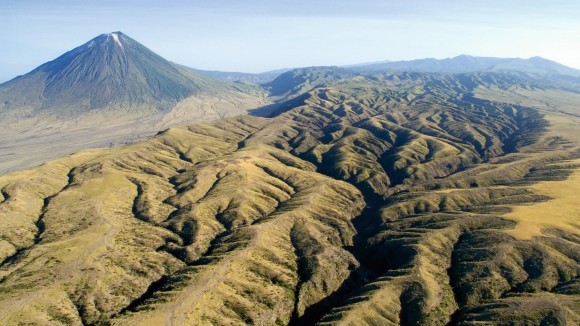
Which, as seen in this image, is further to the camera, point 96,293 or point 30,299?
point 96,293

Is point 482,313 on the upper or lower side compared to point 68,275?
lower

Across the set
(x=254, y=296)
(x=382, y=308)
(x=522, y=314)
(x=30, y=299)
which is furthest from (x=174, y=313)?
(x=522, y=314)

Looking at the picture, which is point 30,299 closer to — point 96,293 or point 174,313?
point 96,293

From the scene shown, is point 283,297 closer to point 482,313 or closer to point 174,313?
point 174,313

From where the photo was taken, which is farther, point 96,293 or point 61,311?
point 96,293

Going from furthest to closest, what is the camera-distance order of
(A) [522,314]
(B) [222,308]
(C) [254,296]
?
(C) [254,296], (B) [222,308], (A) [522,314]

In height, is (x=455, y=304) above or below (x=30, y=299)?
below

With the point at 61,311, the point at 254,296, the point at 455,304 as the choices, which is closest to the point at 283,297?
the point at 254,296

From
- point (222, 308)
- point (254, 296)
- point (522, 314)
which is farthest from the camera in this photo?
point (254, 296)

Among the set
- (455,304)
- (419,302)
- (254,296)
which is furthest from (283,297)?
(455,304)
